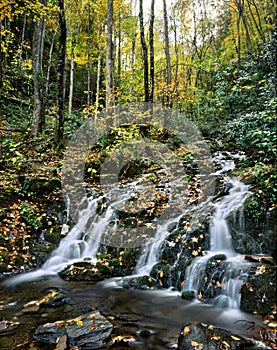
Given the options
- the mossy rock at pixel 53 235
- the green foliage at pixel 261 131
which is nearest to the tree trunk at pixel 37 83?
the mossy rock at pixel 53 235

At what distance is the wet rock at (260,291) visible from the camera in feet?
15.0

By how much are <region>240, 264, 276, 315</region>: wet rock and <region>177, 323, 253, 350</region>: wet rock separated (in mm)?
875

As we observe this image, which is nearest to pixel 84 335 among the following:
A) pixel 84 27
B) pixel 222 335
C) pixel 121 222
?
pixel 222 335

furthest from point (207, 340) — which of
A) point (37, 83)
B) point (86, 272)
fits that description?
point (37, 83)

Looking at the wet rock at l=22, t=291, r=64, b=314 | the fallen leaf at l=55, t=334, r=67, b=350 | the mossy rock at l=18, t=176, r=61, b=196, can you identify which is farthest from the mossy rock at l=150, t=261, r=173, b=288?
the mossy rock at l=18, t=176, r=61, b=196

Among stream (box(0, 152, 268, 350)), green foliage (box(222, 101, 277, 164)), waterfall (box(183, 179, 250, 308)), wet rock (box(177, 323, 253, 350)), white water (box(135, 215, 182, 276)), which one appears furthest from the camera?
green foliage (box(222, 101, 277, 164))

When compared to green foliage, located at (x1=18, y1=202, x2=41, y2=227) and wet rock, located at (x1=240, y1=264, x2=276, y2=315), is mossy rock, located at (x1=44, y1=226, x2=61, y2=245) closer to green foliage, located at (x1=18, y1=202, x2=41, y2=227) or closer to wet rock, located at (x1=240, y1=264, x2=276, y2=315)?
green foliage, located at (x1=18, y1=202, x2=41, y2=227)

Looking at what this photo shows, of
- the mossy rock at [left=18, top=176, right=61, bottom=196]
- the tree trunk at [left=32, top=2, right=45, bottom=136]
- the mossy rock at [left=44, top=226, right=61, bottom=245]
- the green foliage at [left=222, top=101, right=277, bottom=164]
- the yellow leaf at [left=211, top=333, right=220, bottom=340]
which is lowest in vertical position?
the yellow leaf at [left=211, top=333, right=220, bottom=340]

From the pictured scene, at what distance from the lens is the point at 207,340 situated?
3.62 m

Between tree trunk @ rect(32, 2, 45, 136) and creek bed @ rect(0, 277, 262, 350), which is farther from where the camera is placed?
tree trunk @ rect(32, 2, 45, 136)

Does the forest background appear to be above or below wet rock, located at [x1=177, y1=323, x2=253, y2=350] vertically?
above

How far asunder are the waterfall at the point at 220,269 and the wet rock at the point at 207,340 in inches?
48.1

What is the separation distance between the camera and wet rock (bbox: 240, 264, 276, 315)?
15.0 ft

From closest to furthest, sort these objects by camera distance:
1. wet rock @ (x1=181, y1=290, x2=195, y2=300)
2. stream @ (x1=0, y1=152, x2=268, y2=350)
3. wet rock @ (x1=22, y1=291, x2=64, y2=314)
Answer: stream @ (x1=0, y1=152, x2=268, y2=350) < wet rock @ (x1=22, y1=291, x2=64, y2=314) < wet rock @ (x1=181, y1=290, x2=195, y2=300)
